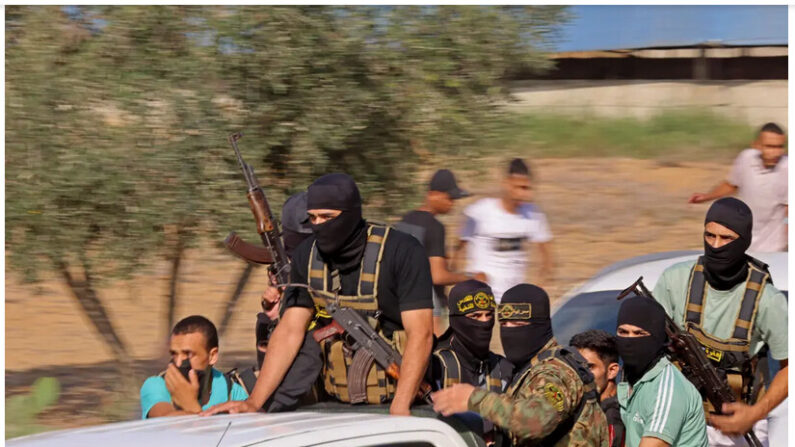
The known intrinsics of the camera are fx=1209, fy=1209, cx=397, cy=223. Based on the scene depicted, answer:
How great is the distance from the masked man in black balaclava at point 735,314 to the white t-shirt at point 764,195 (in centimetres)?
233

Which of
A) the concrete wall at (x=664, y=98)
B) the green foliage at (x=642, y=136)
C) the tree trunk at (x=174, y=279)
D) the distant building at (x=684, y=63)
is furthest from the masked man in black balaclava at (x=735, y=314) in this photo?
the green foliage at (x=642, y=136)

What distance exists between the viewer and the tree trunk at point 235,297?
8315 millimetres

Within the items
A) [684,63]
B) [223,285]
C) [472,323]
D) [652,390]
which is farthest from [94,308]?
A: [684,63]

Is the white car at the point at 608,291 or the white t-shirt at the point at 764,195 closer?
the white car at the point at 608,291

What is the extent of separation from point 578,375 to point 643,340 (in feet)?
1.39

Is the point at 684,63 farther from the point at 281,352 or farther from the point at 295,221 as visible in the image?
the point at 281,352

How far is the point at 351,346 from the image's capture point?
4.24m

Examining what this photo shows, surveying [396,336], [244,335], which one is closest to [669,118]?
[244,335]

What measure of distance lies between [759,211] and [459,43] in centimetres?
204

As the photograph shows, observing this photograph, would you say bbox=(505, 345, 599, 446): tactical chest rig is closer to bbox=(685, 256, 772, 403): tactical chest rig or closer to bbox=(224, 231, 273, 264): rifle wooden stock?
bbox=(685, 256, 772, 403): tactical chest rig

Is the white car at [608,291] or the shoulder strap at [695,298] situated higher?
the shoulder strap at [695,298]

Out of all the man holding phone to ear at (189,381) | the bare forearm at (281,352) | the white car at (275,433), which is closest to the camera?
the white car at (275,433)

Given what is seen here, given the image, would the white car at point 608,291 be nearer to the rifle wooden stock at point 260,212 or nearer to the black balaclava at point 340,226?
the rifle wooden stock at point 260,212

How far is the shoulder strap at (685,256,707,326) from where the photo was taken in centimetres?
477
